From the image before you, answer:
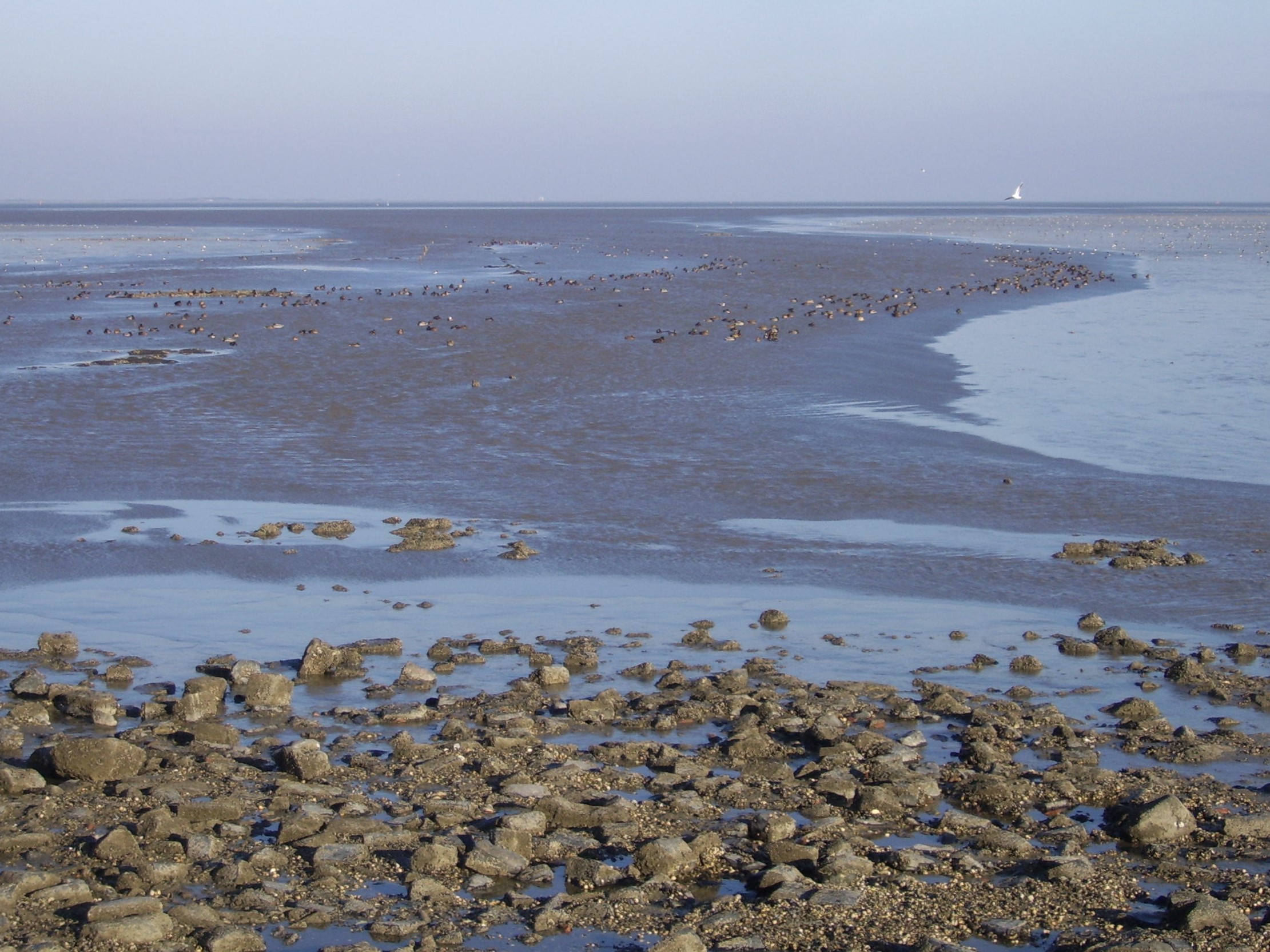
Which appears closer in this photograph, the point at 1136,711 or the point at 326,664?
the point at 1136,711

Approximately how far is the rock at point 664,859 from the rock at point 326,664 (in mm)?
3877

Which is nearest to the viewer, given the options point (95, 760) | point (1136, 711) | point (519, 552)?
point (95, 760)

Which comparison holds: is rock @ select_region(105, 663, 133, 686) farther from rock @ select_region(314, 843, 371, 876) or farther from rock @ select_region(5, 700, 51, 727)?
rock @ select_region(314, 843, 371, 876)

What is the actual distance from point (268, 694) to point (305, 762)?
150 cm

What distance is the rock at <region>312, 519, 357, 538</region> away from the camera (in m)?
14.7

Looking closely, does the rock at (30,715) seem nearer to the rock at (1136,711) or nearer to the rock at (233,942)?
the rock at (233,942)

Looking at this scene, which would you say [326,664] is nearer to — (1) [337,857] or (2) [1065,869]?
(1) [337,857]

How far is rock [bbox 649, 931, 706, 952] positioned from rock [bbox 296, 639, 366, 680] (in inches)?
186

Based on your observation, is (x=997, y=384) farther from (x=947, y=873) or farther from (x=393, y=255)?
(x=393, y=255)

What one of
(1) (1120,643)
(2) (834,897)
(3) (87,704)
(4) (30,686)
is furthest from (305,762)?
(1) (1120,643)

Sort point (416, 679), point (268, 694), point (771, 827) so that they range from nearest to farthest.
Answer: point (771, 827) < point (268, 694) < point (416, 679)

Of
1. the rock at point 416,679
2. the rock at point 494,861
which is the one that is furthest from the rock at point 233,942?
the rock at point 416,679

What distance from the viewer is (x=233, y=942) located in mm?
6430

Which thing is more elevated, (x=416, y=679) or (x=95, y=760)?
(x=95, y=760)
